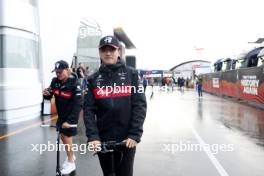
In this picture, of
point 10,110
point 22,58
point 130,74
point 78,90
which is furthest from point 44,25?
point 130,74

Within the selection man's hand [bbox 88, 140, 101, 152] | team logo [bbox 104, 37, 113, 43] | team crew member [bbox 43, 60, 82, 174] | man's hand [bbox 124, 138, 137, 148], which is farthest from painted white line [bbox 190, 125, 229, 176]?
team logo [bbox 104, 37, 113, 43]

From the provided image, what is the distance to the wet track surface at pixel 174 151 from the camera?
5660 millimetres

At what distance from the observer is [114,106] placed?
3096 mm

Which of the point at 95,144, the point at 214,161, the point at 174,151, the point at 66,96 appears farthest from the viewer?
the point at 174,151

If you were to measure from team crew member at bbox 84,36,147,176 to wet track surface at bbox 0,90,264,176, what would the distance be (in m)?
2.37

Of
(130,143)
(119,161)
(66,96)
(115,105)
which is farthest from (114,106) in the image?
(66,96)

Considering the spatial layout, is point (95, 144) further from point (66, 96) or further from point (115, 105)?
point (66, 96)

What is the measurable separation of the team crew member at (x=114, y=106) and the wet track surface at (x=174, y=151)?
237 centimetres

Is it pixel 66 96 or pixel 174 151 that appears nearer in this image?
pixel 66 96

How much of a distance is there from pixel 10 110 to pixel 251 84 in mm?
11931

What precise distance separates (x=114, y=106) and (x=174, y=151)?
424 cm

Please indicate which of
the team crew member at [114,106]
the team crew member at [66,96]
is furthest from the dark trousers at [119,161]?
the team crew member at [66,96]

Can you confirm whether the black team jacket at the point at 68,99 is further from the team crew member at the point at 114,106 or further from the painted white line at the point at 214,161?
the painted white line at the point at 214,161

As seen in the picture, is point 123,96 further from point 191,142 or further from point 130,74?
point 191,142
